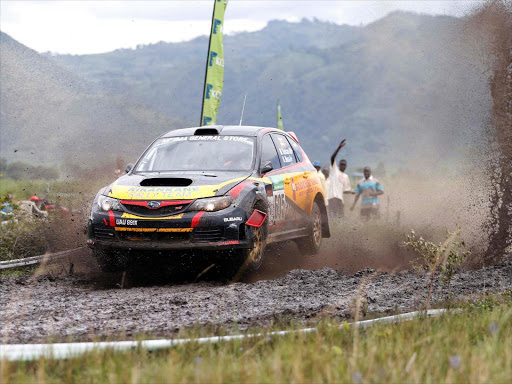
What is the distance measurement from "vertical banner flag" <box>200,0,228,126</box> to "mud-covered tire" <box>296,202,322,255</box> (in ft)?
23.0

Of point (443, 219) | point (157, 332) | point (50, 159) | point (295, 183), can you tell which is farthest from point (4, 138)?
point (157, 332)

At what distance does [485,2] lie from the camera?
1417cm

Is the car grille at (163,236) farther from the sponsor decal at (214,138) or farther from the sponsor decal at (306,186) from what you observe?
the sponsor decal at (306,186)

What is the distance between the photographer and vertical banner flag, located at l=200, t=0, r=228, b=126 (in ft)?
62.6

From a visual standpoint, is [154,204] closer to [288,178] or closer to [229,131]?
[229,131]

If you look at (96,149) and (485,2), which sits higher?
(485,2)

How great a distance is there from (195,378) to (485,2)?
11542 mm

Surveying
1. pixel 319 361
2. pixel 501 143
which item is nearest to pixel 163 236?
pixel 319 361

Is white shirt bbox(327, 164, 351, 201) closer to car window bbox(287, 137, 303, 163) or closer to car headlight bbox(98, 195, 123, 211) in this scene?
car window bbox(287, 137, 303, 163)

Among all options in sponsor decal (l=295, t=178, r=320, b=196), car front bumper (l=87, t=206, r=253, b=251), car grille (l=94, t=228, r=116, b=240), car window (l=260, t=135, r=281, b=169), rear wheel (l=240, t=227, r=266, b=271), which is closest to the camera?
car front bumper (l=87, t=206, r=253, b=251)

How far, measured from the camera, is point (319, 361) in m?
4.54

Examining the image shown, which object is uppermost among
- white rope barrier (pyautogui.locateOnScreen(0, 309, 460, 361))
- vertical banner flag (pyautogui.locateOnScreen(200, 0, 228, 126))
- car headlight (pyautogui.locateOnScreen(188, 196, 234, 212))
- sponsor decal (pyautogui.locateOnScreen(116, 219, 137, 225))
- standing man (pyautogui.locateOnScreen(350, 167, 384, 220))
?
vertical banner flag (pyautogui.locateOnScreen(200, 0, 228, 126))

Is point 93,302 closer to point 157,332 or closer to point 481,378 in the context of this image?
point 157,332

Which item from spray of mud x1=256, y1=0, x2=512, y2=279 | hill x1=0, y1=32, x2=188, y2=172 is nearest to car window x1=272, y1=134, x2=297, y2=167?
spray of mud x1=256, y1=0, x2=512, y2=279
